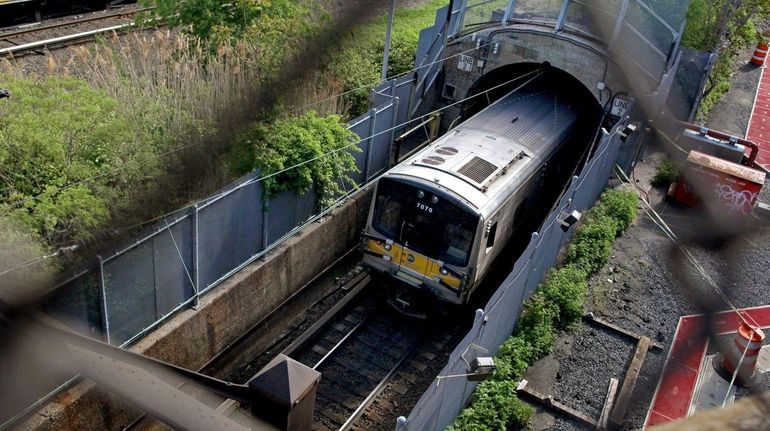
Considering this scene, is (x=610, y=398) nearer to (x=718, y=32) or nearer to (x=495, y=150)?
(x=495, y=150)

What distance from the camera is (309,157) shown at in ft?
33.0

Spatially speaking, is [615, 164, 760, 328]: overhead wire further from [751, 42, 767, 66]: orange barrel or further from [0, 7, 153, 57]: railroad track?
[751, 42, 767, 66]: orange barrel

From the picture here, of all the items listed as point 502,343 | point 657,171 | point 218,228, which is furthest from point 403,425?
point 657,171

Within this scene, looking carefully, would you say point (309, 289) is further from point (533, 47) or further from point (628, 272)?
point (533, 47)

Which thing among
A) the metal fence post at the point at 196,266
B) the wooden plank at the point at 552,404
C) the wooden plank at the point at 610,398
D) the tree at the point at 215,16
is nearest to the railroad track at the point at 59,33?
the tree at the point at 215,16

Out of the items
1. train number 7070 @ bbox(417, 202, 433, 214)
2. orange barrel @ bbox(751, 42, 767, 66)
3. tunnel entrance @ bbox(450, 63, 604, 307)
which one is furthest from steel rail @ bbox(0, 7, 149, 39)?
orange barrel @ bbox(751, 42, 767, 66)

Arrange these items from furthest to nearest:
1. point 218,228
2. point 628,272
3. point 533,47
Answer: point 533,47 < point 628,272 < point 218,228

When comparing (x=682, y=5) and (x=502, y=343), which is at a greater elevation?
(x=682, y=5)

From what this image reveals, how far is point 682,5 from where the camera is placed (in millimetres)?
2135

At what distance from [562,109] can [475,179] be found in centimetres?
446

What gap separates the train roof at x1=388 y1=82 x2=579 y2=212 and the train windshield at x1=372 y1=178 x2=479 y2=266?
219mm

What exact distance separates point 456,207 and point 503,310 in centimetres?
192

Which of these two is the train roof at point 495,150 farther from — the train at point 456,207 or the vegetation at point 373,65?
the vegetation at point 373,65

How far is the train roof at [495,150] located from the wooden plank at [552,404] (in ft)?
8.34
